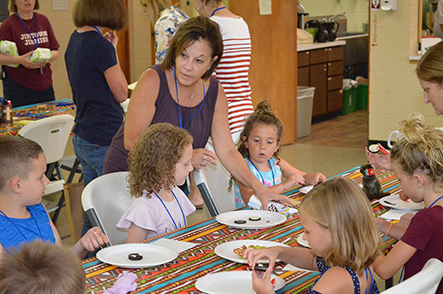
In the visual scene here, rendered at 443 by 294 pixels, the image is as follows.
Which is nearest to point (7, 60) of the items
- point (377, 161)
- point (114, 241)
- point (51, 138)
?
point (51, 138)

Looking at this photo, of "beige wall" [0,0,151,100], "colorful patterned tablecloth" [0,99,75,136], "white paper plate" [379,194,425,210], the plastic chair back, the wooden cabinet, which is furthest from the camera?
the wooden cabinet

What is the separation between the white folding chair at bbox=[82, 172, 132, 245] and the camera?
2326 millimetres

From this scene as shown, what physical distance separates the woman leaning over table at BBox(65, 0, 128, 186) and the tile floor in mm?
1335

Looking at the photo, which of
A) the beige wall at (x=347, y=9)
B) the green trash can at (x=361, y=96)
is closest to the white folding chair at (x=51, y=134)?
the green trash can at (x=361, y=96)

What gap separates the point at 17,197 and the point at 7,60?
9.95ft

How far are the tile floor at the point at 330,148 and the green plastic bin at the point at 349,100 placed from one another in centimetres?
28

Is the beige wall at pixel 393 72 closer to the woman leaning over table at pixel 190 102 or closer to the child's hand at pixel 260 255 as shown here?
the woman leaning over table at pixel 190 102

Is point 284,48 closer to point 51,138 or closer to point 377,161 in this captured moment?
point 51,138

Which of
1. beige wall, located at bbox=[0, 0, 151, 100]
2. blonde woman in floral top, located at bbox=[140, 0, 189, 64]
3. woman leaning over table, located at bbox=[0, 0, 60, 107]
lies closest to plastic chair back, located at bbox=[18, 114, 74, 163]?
blonde woman in floral top, located at bbox=[140, 0, 189, 64]

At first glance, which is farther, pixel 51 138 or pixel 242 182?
pixel 51 138

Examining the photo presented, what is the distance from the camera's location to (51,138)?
12.6 ft

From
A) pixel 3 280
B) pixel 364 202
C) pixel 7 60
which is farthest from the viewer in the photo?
pixel 7 60

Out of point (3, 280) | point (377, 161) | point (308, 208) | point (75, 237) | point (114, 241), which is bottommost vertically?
point (75, 237)

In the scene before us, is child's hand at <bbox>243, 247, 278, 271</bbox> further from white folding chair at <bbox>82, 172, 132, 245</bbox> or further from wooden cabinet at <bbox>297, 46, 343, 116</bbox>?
wooden cabinet at <bbox>297, 46, 343, 116</bbox>
